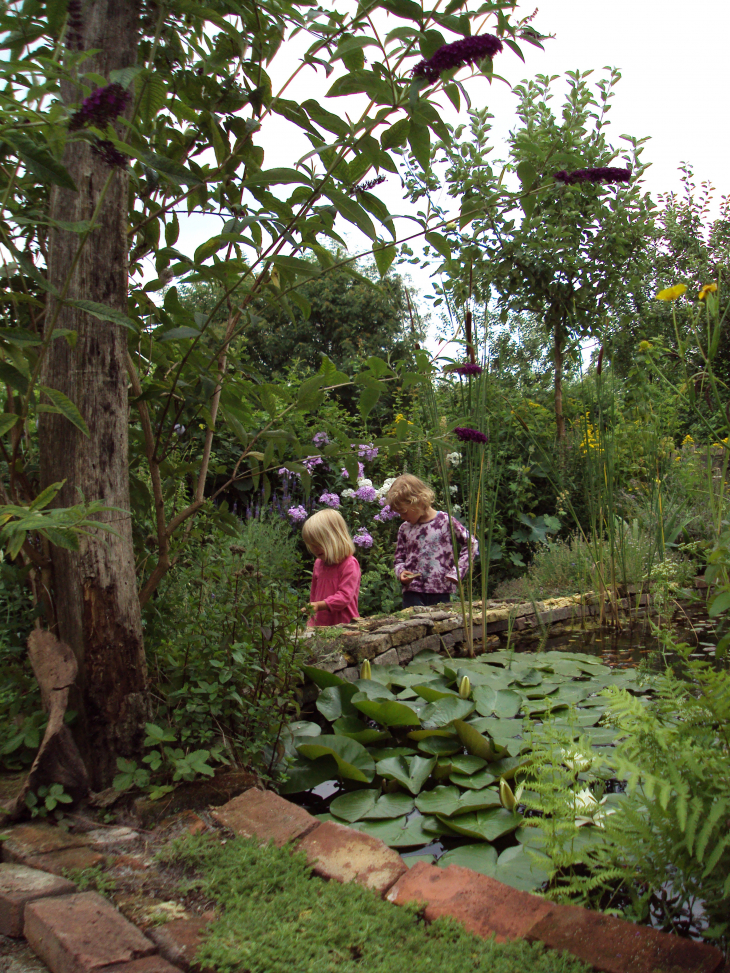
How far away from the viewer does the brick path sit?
41.1 inches

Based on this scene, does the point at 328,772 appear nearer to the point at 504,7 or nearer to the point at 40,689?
the point at 40,689

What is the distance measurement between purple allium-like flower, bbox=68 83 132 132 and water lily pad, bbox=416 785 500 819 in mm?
1749

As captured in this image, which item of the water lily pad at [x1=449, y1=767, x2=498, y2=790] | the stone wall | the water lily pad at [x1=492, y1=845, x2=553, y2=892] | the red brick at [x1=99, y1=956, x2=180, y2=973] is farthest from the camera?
the stone wall

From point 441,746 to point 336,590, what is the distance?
166 cm

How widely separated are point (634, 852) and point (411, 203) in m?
5.86

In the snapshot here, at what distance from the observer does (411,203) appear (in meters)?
6.08

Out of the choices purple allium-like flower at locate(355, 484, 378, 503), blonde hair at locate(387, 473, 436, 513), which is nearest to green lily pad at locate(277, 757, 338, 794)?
blonde hair at locate(387, 473, 436, 513)

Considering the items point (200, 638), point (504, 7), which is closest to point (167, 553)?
point (200, 638)

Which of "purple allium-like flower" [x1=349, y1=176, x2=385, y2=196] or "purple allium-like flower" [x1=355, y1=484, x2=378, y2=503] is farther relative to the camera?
"purple allium-like flower" [x1=355, y1=484, x2=378, y2=503]

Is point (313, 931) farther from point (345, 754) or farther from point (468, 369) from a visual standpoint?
point (468, 369)

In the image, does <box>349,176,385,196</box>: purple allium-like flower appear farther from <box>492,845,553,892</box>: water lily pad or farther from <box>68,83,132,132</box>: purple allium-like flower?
<box>492,845,553,892</box>: water lily pad

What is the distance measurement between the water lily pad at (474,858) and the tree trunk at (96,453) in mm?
818

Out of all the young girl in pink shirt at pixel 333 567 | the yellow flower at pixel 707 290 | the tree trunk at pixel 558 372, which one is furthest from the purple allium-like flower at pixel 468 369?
the tree trunk at pixel 558 372

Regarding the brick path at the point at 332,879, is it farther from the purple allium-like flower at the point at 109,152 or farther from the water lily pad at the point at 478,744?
the purple allium-like flower at the point at 109,152
